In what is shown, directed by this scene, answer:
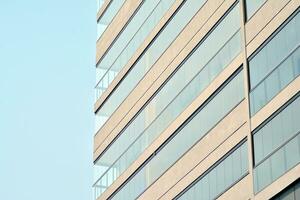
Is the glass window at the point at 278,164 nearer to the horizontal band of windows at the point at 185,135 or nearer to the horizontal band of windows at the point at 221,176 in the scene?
the horizontal band of windows at the point at 221,176

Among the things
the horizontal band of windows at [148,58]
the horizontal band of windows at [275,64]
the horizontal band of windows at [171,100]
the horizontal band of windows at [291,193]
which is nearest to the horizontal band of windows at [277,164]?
the horizontal band of windows at [291,193]

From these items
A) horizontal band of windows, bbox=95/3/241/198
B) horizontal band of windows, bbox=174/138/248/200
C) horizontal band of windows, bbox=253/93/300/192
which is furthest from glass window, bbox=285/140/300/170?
horizontal band of windows, bbox=95/3/241/198

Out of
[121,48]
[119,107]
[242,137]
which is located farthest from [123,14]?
[242,137]

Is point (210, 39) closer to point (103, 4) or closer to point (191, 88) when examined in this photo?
point (191, 88)

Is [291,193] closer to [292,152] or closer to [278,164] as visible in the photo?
[292,152]

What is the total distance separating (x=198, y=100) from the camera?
149 feet

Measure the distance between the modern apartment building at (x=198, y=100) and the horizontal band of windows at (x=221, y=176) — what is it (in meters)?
0.04

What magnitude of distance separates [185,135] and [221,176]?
4.81m

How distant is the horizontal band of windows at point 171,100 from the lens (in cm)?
4394

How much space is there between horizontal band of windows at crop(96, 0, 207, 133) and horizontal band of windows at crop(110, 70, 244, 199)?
5314mm

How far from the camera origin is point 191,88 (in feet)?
153

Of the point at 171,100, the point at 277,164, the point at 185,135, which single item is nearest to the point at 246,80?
the point at 277,164

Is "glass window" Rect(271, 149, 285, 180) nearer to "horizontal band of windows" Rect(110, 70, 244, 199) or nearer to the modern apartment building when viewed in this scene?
the modern apartment building

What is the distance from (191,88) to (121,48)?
1211 cm
